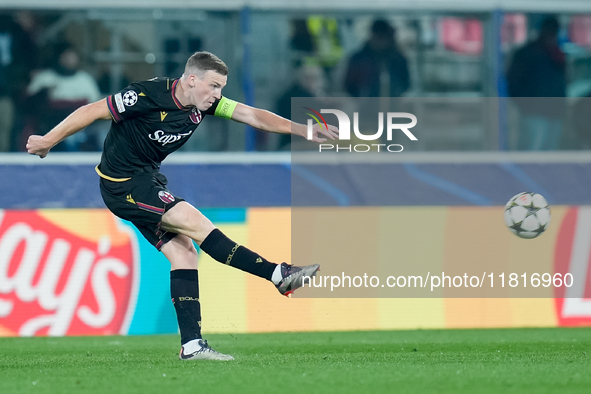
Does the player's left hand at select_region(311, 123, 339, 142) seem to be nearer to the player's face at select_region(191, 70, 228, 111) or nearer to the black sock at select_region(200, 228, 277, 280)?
the player's face at select_region(191, 70, 228, 111)

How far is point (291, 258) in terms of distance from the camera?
7.93m

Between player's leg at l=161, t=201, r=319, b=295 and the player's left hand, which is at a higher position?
the player's left hand

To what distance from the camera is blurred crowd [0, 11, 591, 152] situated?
438 inches

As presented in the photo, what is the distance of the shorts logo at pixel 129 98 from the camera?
17.0 ft

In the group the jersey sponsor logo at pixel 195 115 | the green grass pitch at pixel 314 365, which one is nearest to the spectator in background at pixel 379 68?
the green grass pitch at pixel 314 365

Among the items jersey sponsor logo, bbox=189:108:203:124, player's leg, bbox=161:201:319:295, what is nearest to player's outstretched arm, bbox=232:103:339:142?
jersey sponsor logo, bbox=189:108:203:124

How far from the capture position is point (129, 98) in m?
5.19

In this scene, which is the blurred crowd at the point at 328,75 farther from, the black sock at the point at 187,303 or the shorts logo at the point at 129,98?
the shorts logo at the point at 129,98

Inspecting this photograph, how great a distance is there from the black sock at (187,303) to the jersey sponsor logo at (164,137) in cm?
79

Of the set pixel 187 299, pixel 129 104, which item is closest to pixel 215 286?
pixel 187 299

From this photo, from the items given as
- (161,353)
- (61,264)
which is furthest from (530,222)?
(61,264)

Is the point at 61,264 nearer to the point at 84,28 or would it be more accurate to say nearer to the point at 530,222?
the point at 530,222

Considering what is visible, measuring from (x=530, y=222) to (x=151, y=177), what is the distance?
3532 millimetres

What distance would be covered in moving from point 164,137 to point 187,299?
3.22 feet
